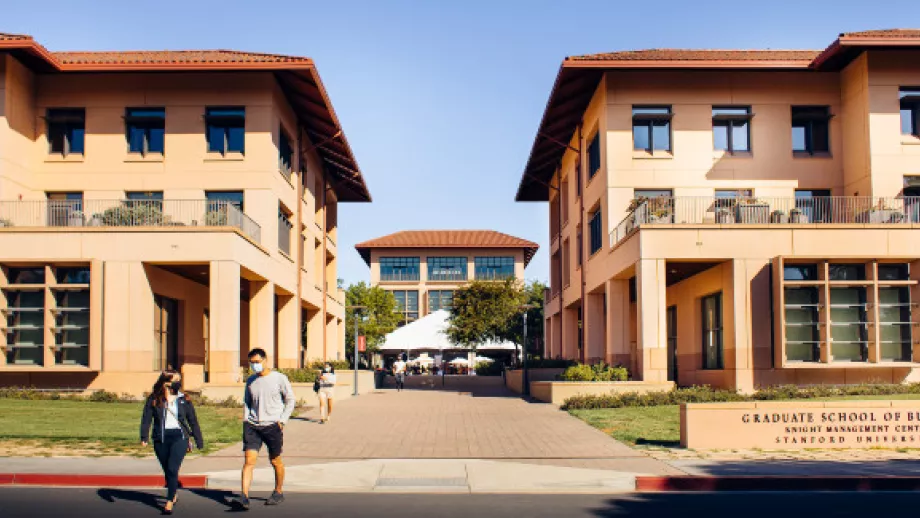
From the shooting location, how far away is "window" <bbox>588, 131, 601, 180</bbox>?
3618 centimetres

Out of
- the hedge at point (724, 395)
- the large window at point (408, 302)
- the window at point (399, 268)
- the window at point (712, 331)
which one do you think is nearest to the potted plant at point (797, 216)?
the window at point (712, 331)

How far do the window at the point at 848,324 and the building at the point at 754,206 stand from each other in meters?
0.04

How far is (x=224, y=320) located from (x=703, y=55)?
1945cm

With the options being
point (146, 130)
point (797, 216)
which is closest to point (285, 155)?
point (146, 130)

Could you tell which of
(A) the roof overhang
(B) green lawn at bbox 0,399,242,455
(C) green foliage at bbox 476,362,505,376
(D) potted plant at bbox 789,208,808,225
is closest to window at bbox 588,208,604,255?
(D) potted plant at bbox 789,208,808,225

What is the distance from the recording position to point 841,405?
1669 cm

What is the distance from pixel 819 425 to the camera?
16.6 metres

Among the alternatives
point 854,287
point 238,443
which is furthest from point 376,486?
point 854,287

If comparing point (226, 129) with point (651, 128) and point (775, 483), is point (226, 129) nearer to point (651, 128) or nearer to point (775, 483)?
point (651, 128)

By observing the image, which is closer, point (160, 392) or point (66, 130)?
point (160, 392)

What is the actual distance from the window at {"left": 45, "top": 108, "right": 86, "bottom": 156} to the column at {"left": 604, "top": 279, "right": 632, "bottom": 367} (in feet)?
66.4

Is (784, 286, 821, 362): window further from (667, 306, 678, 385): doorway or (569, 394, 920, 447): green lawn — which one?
(667, 306, 678, 385): doorway

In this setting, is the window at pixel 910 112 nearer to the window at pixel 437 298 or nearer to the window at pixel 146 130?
the window at pixel 146 130

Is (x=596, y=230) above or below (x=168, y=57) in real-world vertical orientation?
below
